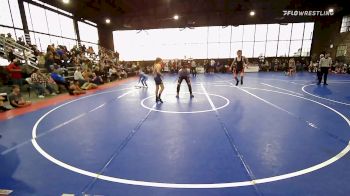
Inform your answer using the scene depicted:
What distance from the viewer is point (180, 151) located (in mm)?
4102

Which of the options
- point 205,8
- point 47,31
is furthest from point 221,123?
point 205,8

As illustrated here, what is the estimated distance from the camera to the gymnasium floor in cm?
301

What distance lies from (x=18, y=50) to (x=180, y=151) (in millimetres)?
13334

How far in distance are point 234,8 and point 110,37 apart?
15.7 meters

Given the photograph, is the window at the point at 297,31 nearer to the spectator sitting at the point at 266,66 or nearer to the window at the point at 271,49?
the window at the point at 271,49

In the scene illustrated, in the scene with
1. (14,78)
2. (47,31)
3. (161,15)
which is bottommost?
(14,78)

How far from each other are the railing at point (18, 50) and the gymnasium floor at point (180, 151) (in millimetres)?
6779

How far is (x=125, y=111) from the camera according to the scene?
7.27m

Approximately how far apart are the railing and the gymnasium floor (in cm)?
678

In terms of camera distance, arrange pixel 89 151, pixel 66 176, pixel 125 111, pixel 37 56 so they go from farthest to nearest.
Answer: pixel 37 56, pixel 125 111, pixel 89 151, pixel 66 176

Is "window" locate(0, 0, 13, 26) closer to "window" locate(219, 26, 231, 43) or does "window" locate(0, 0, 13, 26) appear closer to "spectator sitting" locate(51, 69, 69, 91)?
"spectator sitting" locate(51, 69, 69, 91)

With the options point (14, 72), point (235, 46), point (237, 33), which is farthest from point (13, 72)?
point (237, 33)

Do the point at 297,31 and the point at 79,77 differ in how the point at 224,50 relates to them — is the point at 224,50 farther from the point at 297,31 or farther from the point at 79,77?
the point at 79,77

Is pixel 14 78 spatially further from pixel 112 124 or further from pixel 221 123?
pixel 221 123
